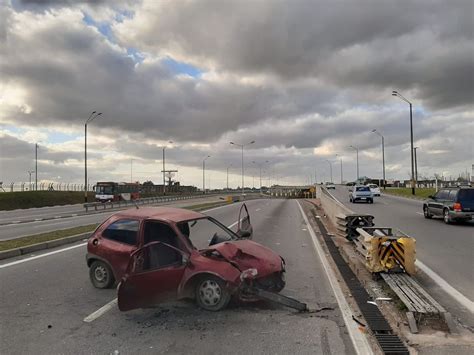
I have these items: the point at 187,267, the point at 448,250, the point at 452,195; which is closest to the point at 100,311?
the point at 187,267

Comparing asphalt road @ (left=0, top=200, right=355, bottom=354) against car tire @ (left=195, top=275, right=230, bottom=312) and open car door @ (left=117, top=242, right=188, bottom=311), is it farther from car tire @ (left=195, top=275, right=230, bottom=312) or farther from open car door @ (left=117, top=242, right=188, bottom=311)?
open car door @ (left=117, top=242, right=188, bottom=311)

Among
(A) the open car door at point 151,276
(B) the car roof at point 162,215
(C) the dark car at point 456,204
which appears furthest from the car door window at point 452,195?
(A) the open car door at point 151,276

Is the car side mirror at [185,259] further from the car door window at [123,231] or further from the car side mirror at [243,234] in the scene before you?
the car side mirror at [243,234]

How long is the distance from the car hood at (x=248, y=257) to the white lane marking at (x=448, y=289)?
3.01 metres

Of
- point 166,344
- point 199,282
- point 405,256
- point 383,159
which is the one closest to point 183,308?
point 199,282

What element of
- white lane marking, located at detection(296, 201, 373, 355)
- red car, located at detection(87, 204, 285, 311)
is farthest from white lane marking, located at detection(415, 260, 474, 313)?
red car, located at detection(87, 204, 285, 311)

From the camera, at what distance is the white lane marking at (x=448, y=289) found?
22.9 feet

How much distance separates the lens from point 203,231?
7.85m

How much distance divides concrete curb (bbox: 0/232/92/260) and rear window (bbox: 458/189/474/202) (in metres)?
15.9

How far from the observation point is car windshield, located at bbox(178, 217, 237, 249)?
7170 millimetres

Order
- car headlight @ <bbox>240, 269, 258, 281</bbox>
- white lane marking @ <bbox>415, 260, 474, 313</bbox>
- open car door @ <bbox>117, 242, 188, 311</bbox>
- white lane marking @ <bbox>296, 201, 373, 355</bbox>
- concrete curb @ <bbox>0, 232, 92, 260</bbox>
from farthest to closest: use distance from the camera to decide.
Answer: concrete curb @ <bbox>0, 232, 92, 260</bbox> < white lane marking @ <bbox>415, 260, 474, 313</bbox> < car headlight @ <bbox>240, 269, 258, 281</bbox> < open car door @ <bbox>117, 242, 188, 311</bbox> < white lane marking @ <bbox>296, 201, 373, 355</bbox>

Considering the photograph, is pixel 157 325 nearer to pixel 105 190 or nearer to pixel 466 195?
pixel 466 195

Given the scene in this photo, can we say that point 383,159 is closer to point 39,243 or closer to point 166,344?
point 39,243

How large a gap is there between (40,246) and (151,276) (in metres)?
8.35
